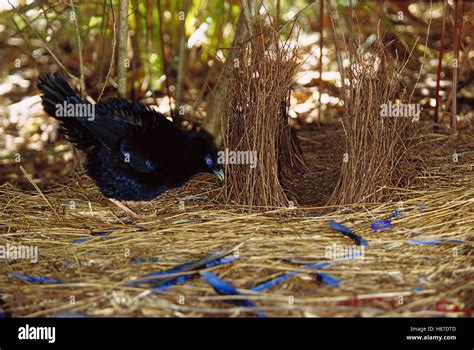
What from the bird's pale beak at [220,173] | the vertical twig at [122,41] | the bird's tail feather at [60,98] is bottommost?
the bird's pale beak at [220,173]

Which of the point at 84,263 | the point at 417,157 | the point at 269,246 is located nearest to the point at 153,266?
the point at 84,263

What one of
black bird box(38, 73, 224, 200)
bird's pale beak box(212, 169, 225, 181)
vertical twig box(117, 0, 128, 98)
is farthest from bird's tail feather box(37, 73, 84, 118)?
bird's pale beak box(212, 169, 225, 181)

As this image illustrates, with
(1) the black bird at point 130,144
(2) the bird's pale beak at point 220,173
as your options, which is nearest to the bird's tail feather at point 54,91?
(1) the black bird at point 130,144

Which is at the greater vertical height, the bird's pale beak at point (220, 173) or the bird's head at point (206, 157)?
the bird's head at point (206, 157)

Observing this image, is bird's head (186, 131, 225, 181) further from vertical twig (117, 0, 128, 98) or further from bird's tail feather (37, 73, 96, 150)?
vertical twig (117, 0, 128, 98)

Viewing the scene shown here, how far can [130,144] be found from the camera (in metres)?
4.07

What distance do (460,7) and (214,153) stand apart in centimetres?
215

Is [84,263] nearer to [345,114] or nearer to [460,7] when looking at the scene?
[345,114]

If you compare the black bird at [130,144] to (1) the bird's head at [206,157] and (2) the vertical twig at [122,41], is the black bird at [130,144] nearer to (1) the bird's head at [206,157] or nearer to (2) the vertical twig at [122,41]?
(1) the bird's head at [206,157]

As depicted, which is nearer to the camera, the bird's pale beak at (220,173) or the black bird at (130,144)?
the black bird at (130,144)

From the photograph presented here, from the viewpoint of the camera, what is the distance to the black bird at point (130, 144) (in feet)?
13.4

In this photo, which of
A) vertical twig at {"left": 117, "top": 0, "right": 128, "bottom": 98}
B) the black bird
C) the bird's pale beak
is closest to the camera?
the black bird

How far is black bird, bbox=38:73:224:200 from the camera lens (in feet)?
13.4

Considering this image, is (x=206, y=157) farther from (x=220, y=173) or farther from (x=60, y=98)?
(x=60, y=98)
